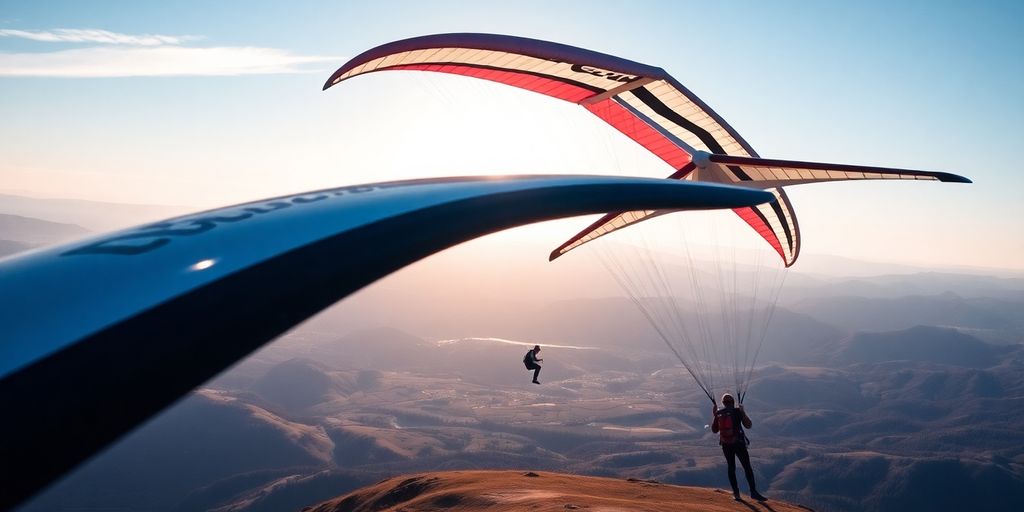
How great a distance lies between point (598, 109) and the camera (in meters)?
18.7

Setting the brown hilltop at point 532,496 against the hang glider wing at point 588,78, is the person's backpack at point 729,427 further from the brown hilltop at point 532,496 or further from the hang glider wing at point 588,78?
the hang glider wing at point 588,78

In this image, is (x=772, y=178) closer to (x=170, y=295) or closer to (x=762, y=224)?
(x=762, y=224)

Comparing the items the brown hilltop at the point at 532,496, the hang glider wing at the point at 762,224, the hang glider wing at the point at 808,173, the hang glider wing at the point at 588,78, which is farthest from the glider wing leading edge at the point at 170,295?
the brown hilltop at the point at 532,496

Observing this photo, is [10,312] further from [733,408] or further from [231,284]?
[733,408]

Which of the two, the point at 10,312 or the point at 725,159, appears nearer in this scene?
the point at 10,312

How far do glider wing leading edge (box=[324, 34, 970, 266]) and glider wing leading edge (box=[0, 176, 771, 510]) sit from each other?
8.07m

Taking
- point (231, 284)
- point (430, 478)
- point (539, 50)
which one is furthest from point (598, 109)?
point (430, 478)

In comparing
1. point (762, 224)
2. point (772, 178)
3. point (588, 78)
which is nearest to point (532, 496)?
point (762, 224)

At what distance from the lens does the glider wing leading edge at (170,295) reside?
2.40 metres

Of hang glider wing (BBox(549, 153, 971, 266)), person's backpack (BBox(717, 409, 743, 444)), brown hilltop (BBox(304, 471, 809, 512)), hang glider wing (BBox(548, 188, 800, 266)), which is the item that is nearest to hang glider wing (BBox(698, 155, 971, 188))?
hang glider wing (BBox(549, 153, 971, 266))

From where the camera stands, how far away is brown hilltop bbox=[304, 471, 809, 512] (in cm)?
1973

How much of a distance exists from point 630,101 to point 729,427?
1009 centimetres

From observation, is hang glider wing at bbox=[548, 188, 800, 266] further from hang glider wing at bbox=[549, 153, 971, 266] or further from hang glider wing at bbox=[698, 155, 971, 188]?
hang glider wing at bbox=[698, 155, 971, 188]

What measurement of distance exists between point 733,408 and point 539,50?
11.1m
